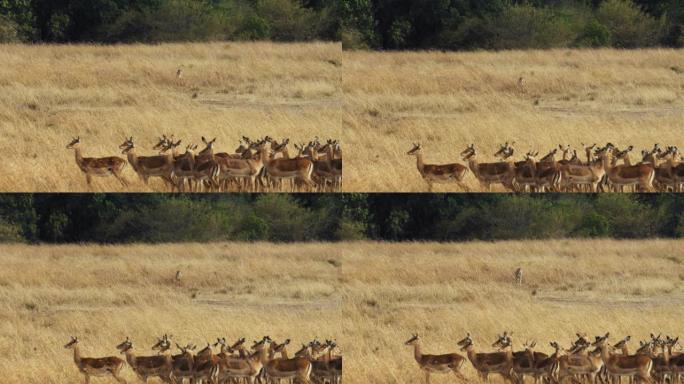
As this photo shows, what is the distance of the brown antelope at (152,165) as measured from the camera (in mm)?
21734

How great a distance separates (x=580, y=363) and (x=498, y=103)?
840cm

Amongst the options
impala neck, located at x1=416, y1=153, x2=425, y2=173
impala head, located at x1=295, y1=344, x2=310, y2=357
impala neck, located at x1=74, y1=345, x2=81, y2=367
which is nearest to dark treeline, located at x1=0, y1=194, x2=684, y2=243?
impala neck, located at x1=416, y1=153, x2=425, y2=173

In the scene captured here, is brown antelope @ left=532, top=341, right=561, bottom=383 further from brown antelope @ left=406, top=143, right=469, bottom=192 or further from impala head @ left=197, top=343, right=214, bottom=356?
impala head @ left=197, top=343, right=214, bottom=356

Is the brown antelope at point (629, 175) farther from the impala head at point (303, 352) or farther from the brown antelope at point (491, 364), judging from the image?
the impala head at point (303, 352)

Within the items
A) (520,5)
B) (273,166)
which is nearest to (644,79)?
(520,5)

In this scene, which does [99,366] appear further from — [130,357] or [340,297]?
[340,297]

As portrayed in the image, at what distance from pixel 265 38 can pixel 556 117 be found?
5.00 meters

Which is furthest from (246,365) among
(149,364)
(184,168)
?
(184,168)

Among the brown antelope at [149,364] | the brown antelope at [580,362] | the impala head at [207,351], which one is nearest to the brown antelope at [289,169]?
the impala head at [207,351]

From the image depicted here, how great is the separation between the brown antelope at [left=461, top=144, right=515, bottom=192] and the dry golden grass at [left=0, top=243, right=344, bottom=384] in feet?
9.50

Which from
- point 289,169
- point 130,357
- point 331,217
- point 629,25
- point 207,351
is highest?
point 629,25

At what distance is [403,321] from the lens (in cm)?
2495

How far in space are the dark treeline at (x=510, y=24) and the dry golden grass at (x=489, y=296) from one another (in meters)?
3.19

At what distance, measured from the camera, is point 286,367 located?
2075cm
